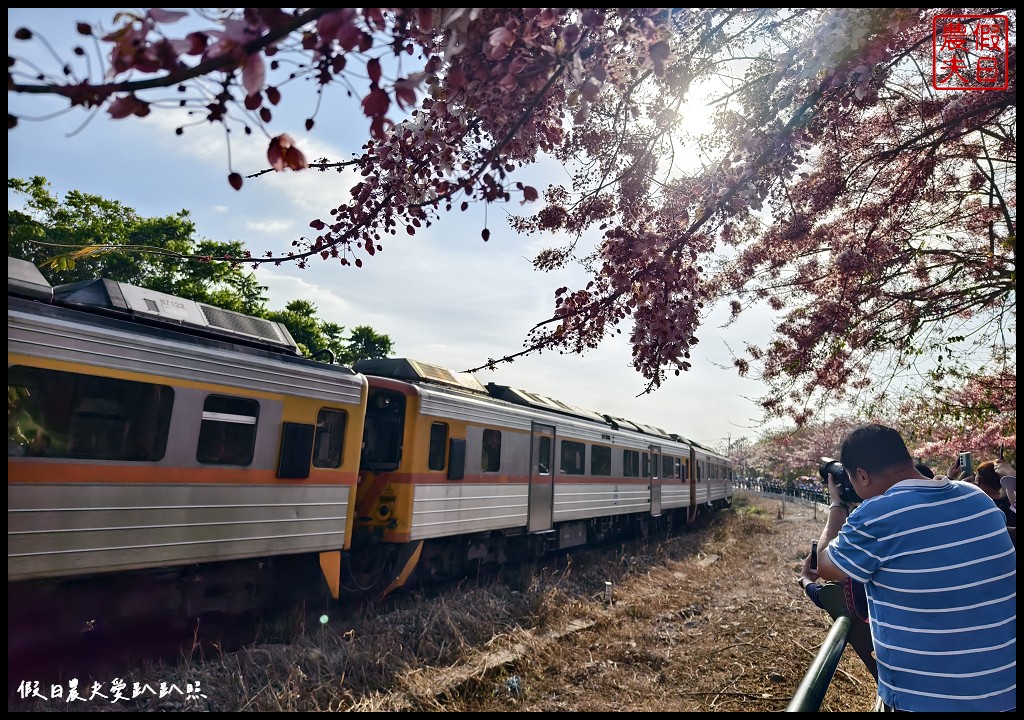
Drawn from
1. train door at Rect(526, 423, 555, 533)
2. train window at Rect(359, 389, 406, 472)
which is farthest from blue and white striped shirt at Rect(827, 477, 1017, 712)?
train door at Rect(526, 423, 555, 533)

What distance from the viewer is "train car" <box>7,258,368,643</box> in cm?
508

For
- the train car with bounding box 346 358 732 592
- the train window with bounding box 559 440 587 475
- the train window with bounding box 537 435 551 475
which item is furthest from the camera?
the train window with bounding box 559 440 587 475

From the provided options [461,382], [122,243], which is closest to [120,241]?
[122,243]

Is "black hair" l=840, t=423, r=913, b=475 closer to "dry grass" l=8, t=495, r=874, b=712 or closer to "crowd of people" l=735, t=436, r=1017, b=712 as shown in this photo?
"crowd of people" l=735, t=436, r=1017, b=712

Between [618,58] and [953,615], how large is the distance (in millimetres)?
3090

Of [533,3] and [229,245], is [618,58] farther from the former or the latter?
[229,245]

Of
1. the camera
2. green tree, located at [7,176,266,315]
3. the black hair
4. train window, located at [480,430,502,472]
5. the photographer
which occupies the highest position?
green tree, located at [7,176,266,315]

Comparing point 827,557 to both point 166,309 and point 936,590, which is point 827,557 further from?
point 166,309

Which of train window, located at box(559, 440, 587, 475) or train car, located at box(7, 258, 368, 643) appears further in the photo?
train window, located at box(559, 440, 587, 475)

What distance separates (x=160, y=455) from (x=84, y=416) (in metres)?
0.74

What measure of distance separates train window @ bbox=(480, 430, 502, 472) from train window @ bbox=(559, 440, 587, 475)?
2413 mm

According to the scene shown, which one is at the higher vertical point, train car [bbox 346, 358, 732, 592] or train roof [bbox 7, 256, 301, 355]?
train roof [bbox 7, 256, 301, 355]

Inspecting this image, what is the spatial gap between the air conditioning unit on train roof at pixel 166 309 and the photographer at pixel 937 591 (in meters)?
6.31

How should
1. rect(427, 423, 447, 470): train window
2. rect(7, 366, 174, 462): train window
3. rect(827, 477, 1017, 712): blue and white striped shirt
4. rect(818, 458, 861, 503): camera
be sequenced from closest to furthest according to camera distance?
rect(827, 477, 1017, 712): blue and white striped shirt, rect(818, 458, 861, 503): camera, rect(7, 366, 174, 462): train window, rect(427, 423, 447, 470): train window
